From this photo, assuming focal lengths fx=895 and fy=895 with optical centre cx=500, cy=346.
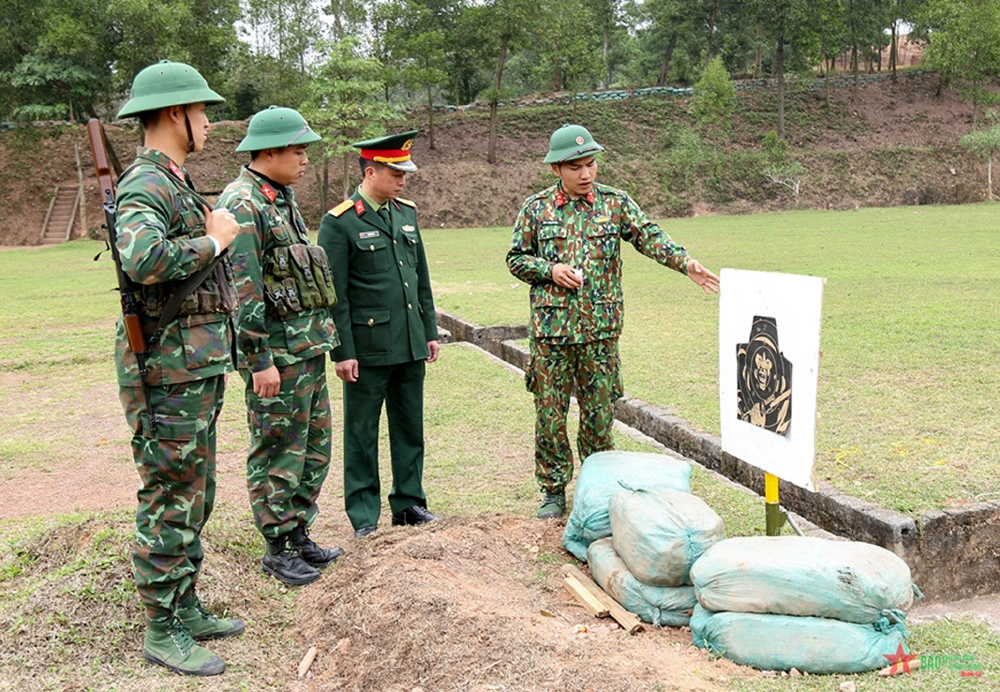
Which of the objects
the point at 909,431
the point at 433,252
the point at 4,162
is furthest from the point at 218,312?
the point at 4,162

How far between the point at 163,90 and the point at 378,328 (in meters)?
1.67

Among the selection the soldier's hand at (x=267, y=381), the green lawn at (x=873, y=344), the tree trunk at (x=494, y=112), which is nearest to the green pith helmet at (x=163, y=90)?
the soldier's hand at (x=267, y=381)

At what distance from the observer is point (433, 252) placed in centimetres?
2203

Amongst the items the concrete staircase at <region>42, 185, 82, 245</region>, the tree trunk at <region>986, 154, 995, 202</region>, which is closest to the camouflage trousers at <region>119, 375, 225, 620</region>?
the concrete staircase at <region>42, 185, 82, 245</region>

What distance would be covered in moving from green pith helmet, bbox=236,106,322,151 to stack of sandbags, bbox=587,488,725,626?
6.87 feet

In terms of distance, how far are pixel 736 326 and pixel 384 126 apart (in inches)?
1335

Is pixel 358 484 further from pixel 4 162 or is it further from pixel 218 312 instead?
pixel 4 162

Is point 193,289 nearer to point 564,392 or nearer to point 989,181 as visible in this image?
point 564,392

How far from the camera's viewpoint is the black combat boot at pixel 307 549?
13.4ft

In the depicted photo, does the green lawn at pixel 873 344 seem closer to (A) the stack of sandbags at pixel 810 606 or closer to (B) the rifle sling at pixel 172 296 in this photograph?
(A) the stack of sandbags at pixel 810 606

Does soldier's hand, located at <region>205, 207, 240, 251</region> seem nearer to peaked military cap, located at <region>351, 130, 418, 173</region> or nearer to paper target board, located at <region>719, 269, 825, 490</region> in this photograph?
peaked military cap, located at <region>351, 130, 418, 173</region>

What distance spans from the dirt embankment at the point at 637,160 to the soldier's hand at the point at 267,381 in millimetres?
29450

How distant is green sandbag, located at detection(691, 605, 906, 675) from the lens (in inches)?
117

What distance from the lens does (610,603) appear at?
11.7ft
